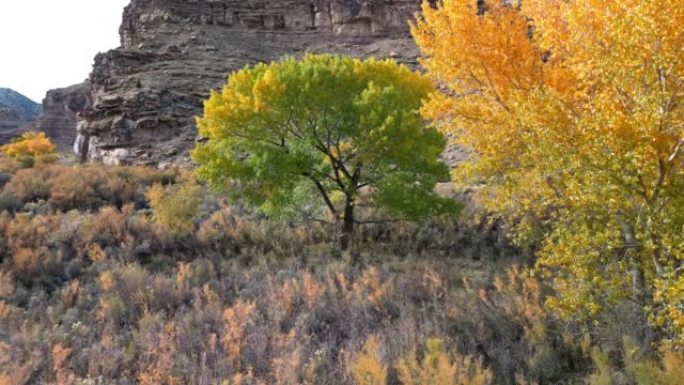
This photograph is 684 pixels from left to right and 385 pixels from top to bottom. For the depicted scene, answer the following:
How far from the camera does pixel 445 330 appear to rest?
6652 millimetres

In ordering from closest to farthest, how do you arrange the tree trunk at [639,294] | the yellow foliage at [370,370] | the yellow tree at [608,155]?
1. the yellow foliage at [370,370]
2. the yellow tree at [608,155]
3. the tree trunk at [639,294]

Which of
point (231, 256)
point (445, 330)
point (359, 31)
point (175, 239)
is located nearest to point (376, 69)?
point (231, 256)

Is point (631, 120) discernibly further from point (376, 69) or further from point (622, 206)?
point (376, 69)

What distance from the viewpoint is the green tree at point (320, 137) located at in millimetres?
11523

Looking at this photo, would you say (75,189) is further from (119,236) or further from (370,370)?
(370,370)

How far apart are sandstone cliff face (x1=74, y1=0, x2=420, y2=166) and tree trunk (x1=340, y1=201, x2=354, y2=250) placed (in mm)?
19228

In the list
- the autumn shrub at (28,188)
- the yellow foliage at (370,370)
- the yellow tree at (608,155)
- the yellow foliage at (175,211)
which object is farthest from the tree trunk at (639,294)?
the autumn shrub at (28,188)

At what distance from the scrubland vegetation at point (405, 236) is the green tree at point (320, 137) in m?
0.06

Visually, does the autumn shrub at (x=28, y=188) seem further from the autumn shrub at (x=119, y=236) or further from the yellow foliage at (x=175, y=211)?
the yellow foliage at (x=175, y=211)

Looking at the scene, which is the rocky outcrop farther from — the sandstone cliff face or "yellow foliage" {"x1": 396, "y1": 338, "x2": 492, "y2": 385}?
"yellow foliage" {"x1": 396, "y1": 338, "x2": 492, "y2": 385}

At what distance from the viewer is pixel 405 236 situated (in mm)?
13898

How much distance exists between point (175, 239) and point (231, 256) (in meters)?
1.88

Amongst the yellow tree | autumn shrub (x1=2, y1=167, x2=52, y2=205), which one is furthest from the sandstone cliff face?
the yellow tree

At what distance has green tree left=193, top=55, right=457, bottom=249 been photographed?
1152 cm
